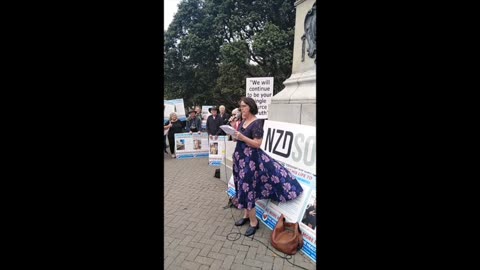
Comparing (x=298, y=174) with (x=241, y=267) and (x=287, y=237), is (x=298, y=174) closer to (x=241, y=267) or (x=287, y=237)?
(x=287, y=237)

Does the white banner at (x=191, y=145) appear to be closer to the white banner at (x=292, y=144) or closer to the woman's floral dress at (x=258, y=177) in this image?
the white banner at (x=292, y=144)

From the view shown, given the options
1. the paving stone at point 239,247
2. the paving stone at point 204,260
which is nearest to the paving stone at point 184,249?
the paving stone at point 204,260

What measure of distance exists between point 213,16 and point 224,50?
164 inches

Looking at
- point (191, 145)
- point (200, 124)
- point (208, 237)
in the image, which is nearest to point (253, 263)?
point (208, 237)

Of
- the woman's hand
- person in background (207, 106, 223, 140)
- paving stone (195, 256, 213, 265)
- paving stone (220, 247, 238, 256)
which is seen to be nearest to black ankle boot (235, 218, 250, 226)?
paving stone (220, 247, 238, 256)

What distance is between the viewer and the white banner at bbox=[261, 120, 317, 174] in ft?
10.3

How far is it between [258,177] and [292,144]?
715mm

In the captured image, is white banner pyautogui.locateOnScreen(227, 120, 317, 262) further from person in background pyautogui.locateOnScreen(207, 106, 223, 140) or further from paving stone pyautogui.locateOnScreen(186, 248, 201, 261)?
person in background pyautogui.locateOnScreen(207, 106, 223, 140)
